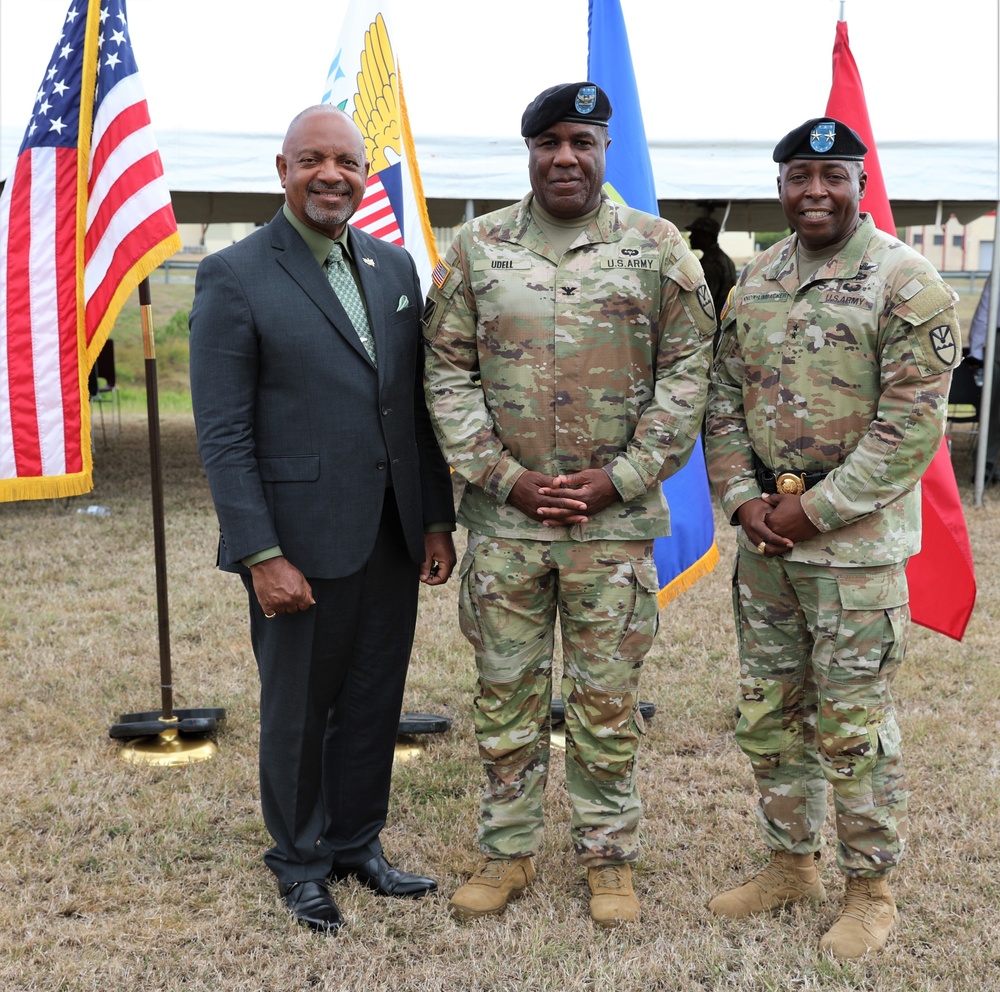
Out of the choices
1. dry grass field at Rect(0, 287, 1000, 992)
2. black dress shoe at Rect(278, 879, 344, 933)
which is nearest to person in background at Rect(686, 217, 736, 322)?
dry grass field at Rect(0, 287, 1000, 992)

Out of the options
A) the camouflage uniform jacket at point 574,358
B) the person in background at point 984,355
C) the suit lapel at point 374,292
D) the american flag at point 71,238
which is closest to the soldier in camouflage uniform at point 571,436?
the camouflage uniform jacket at point 574,358

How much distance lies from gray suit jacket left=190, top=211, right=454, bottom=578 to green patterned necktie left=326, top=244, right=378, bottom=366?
27 millimetres

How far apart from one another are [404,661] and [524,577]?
1.49ft

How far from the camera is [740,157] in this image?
8203 mm

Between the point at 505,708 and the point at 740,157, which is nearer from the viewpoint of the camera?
the point at 505,708

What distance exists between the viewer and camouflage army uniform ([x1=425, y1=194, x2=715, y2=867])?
2.66 m

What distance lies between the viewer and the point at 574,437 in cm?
271

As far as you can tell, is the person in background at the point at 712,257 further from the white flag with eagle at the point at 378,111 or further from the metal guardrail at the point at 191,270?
the metal guardrail at the point at 191,270

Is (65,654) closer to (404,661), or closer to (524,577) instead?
(404,661)

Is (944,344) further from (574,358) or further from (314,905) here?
(314,905)

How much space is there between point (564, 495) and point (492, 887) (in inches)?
43.0

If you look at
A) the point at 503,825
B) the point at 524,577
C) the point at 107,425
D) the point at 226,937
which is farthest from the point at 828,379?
the point at 107,425

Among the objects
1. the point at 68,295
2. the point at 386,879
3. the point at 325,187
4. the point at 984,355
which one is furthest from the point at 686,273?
the point at 984,355

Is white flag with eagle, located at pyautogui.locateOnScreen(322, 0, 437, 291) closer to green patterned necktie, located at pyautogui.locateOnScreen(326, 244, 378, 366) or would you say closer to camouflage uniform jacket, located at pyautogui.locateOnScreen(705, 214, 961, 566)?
green patterned necktie, located at pyautogui.locateOnScreen(326, 244, 378, 366)
